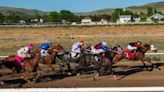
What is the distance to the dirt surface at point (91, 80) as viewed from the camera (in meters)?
16.2

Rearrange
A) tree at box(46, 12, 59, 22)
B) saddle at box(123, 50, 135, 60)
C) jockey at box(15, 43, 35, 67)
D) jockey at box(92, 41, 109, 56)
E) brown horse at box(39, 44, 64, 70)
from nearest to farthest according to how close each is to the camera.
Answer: jockey at box(15, 43, 35, 67)
jockey at box(92, 41, 109, 56)
brown horse at box(39, 44, 64, 70)
saddle at box(123, 50, 135, 60)
tree at box(46, 12, 59, 22)

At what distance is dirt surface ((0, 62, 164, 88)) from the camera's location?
16.2 meters

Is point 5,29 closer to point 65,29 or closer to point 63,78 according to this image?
point 65,29

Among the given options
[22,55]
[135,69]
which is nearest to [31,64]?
[22,55]

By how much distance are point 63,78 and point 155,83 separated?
3.95 m

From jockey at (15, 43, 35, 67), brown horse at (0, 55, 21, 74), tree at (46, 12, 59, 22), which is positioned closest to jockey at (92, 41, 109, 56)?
jockey at (15, 43, 35, 67)

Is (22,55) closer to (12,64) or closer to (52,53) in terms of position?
(12,64)

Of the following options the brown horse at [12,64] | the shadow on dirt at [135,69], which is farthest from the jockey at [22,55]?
the shadow on dirt at [135,69]

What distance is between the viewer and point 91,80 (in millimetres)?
17562

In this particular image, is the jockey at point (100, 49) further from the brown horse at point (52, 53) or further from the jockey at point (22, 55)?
the jockey at point (22, 55)

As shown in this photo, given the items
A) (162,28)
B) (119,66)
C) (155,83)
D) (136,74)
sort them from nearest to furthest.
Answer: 1. (155,83)
2. (136,74)
3. (119,66)
4. (162,28)

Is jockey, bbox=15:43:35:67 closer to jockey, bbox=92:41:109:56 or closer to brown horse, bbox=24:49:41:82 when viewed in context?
brown horse, bbox=24:49:41:82

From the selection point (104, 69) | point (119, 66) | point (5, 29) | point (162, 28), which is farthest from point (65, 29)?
point (104, 69)

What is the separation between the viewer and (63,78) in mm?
18500
